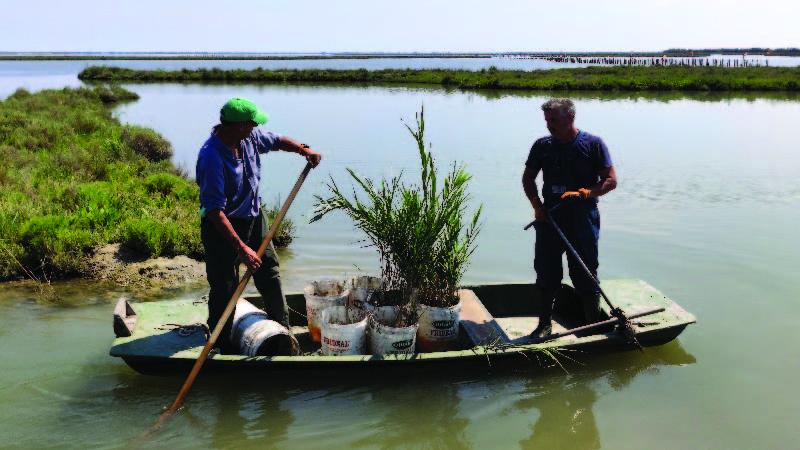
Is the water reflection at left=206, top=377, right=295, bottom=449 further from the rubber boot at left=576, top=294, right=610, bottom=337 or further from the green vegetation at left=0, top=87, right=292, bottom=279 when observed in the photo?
the green vegetation at left=0, top=87, right=292, bottom=279

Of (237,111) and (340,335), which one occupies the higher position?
(237,111)

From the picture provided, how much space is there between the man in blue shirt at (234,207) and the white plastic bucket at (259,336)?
96 millimetres

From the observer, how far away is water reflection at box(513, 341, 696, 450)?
15.1 ft

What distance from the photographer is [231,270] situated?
4641 mm

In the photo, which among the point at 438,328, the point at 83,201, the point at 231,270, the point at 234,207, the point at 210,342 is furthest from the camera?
the point at 83,201

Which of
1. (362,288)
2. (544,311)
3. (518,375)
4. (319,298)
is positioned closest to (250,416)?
(319,298)

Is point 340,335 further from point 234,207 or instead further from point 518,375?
point 518,375

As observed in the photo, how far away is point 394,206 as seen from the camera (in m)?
5.27

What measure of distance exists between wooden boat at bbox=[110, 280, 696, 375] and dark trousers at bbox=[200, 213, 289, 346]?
37cm

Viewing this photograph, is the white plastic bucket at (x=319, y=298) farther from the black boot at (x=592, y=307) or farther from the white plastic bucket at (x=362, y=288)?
the black boot at (x=592, y=307)

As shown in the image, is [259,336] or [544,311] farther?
[544,311]

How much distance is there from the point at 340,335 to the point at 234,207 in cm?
124

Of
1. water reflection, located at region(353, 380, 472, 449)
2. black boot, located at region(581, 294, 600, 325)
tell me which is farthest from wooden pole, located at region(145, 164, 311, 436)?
black boot, located at region(581, 294, 600, 325)

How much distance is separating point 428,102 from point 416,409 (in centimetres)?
2603
